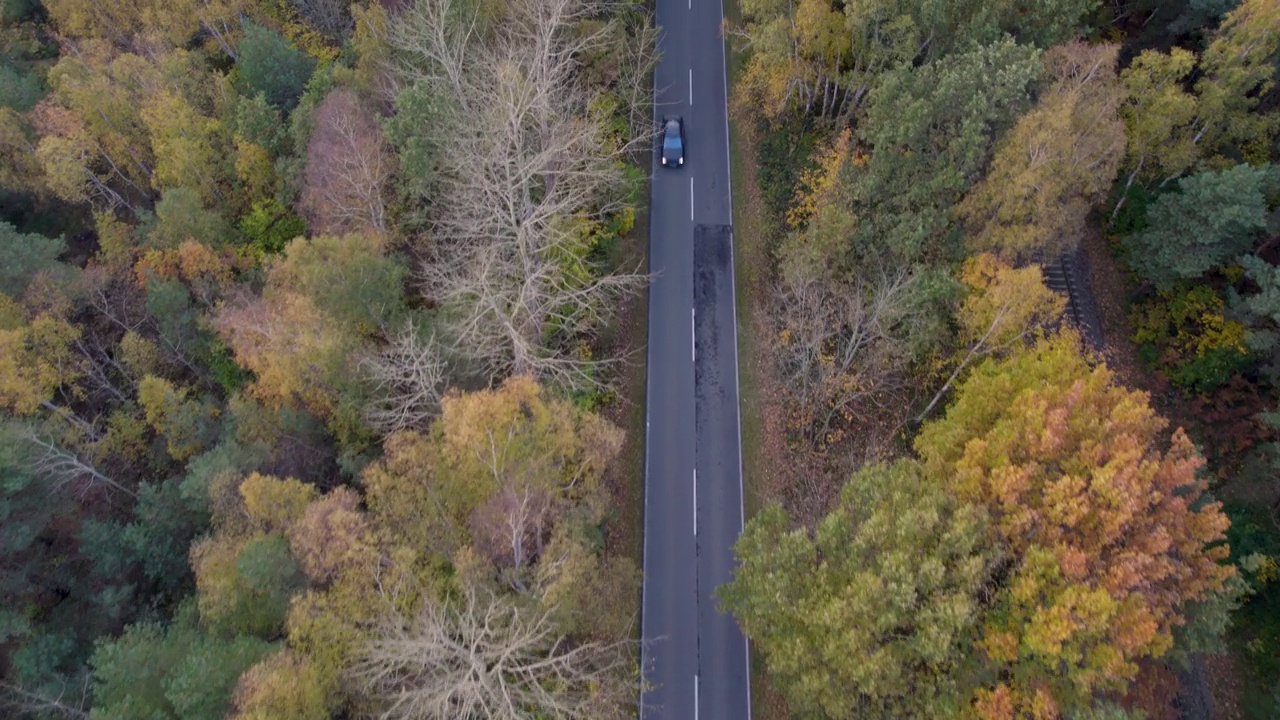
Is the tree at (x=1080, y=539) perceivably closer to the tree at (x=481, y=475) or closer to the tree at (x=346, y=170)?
the tree at (x=481, y=475)

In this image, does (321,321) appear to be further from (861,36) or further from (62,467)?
(861,36)

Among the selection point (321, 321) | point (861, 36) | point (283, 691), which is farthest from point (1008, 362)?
point (321, 321)

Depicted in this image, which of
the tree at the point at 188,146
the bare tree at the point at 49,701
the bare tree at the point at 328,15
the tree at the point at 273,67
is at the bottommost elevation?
the bare tree at the point at 49,701

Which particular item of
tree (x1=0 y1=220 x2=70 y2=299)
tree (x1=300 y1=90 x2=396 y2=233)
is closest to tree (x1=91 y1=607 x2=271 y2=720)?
tree (x1=300 y1=90 x2=396 y2=233)

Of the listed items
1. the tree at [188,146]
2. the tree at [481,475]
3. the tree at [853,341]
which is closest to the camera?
the tree at [481,475]

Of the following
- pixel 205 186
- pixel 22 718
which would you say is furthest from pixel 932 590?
pixel 205 186

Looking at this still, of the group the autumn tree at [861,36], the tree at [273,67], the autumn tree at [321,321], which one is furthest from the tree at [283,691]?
the autumn tree at [861,36]

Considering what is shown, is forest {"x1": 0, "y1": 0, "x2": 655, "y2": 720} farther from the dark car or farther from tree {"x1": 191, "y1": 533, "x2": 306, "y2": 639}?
the dark car
